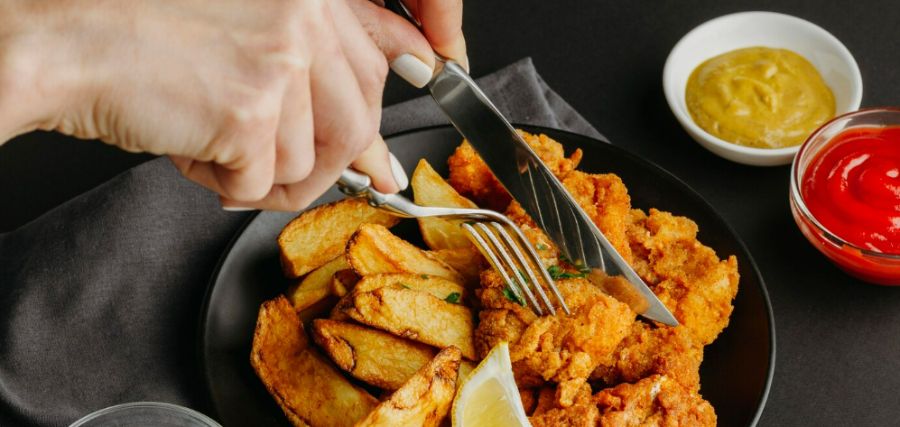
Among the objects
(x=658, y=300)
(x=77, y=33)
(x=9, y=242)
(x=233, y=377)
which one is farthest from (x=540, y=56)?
(x=77, y=33)

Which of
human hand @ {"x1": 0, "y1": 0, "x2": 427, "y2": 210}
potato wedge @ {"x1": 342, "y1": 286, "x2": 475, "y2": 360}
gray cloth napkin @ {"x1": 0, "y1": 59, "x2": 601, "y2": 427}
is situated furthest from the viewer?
gray cloth napkin @ {"x1": 0, "y1": 59, "x2": 601, "y2": 427}

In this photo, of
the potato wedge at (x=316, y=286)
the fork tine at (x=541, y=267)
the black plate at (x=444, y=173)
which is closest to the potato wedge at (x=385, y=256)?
the potato wedge at (x=316, y=286)

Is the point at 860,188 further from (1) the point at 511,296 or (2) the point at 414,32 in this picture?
(2) the point at 414,32

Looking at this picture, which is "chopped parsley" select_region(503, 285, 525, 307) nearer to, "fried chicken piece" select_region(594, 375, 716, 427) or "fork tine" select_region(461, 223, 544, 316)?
"fork tine" select_region(461, 223, 544, 316)

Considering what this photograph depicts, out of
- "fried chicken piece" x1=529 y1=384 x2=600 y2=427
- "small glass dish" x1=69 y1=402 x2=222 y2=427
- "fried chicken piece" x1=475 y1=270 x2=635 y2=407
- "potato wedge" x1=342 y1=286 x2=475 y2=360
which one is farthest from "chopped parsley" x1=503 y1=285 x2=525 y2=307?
"small glass dish" x1=69 y1=402 x2=222 y2=427

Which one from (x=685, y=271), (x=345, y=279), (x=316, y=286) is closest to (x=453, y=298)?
(x=345, y=279)

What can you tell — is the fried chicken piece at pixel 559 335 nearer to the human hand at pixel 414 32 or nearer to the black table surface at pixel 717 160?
the human hand at pixel 414 32
